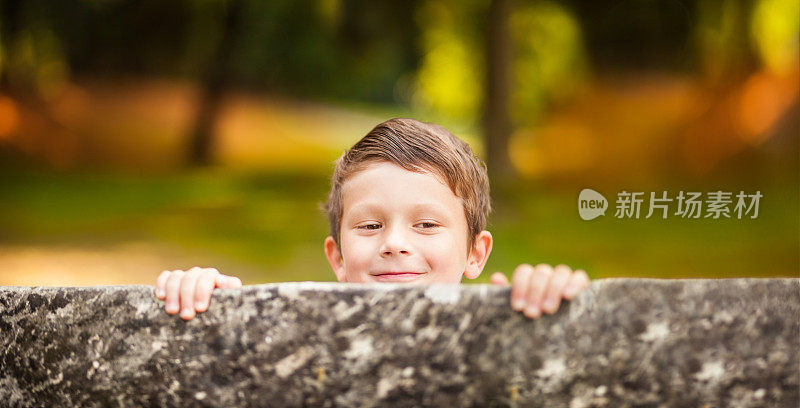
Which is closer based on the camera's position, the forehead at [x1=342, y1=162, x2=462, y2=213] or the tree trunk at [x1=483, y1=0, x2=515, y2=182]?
the forehead at [x1=342, y1=162, x2=462, y2=213]

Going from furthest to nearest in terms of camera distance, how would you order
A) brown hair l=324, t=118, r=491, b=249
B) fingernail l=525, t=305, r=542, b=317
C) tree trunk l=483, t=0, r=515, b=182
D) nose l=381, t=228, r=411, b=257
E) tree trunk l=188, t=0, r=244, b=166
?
tree trunk l=188, t=0, r=244, b=166 < tree trunk l=483, t=0, r=515, b=182 < brown hair l=324, t=118, r=491, b=249 < nose l=381, t=228, r=411, b=257 < fingernail l=525, t=305, r=542, b=317

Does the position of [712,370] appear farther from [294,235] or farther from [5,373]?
[294,235]

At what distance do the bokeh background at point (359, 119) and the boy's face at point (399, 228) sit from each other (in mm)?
6112

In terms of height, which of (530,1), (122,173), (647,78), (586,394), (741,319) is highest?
(530,1)

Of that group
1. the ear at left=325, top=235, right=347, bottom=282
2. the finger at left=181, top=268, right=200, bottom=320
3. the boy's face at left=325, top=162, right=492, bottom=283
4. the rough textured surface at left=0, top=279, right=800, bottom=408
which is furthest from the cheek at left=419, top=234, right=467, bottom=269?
the finger at left=181, top=268, right=200, bottom=320

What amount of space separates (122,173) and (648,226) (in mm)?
8664

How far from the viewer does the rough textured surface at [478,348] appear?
1.18 m

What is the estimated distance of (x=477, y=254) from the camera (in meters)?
2.12

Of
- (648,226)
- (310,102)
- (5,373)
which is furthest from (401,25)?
(5,373)

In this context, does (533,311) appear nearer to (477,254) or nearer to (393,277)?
(393,277)

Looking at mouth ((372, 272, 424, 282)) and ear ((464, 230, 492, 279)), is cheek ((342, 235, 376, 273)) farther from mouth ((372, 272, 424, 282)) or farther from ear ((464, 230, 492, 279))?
ear ((464, 230, 492, 279))

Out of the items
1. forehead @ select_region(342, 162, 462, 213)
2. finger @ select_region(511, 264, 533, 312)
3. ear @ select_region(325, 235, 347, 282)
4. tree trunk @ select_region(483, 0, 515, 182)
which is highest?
tree trunk @ select_region(483, 0, 515, 182)

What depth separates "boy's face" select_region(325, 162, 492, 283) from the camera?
70.0 inches

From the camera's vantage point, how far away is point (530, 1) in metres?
10.8
